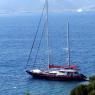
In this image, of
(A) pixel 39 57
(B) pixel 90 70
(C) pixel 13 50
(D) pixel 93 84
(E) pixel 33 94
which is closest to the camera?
(D) pixel 93 84

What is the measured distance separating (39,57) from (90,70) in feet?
43.7

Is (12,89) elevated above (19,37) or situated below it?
below

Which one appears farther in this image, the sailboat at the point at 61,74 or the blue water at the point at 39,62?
the sailboat at the point at 61,74

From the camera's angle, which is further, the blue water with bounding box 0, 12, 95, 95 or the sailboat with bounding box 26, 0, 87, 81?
the sailboat with bounding box 26, 0, 87, 81

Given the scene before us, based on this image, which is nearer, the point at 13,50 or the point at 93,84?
the point at 93,84

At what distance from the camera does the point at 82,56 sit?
3066 inches

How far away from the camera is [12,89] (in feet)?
181

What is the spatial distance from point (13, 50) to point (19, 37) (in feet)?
89.8

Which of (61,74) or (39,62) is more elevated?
(39,62)

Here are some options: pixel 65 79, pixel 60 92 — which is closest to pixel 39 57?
pixel 65 79

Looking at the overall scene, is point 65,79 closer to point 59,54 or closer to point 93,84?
point 59,54

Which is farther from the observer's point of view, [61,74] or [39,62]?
[39,62]

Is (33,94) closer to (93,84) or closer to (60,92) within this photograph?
(60,92)

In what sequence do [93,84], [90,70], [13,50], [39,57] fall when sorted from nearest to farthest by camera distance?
[93,84] < [90,70] < [39,57] < [13,50]
